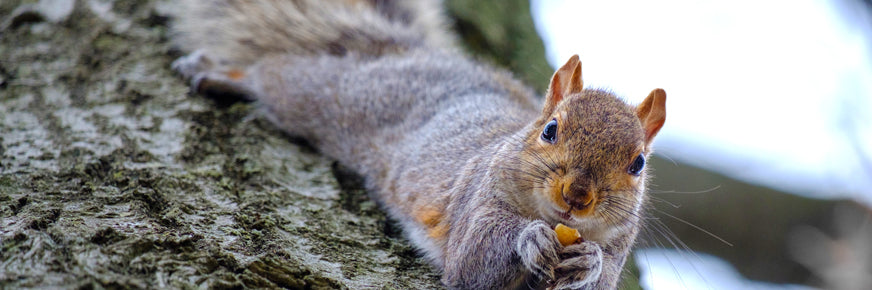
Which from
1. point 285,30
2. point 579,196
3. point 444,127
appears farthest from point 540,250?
point 285,30

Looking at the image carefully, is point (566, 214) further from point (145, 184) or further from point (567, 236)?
point (145, 184)

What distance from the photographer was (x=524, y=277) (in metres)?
1.88

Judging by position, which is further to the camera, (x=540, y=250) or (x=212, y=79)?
(x=212, y=79)

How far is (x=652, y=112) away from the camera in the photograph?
2.13 m

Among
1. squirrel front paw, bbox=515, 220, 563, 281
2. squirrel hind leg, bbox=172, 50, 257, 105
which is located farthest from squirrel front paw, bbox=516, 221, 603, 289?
squirrel hind leg, bbox=172, 50, 257, 105

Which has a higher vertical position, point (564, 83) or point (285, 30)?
point (564, 83)

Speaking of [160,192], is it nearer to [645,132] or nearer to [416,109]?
[416,109]

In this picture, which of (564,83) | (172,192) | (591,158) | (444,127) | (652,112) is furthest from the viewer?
(444,127)

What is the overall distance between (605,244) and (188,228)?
3.96 ft

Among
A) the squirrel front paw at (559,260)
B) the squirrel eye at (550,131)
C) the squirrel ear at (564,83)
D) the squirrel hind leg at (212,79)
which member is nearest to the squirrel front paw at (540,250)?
the squirrel front paw at (559,260)

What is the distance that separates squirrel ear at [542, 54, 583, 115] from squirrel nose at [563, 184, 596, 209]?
0.48 m

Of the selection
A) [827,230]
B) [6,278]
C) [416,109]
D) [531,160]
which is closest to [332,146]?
[416,109]

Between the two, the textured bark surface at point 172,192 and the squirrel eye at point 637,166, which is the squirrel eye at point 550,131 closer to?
the squirrel eye at point 637,166

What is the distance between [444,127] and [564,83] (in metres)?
0.65
